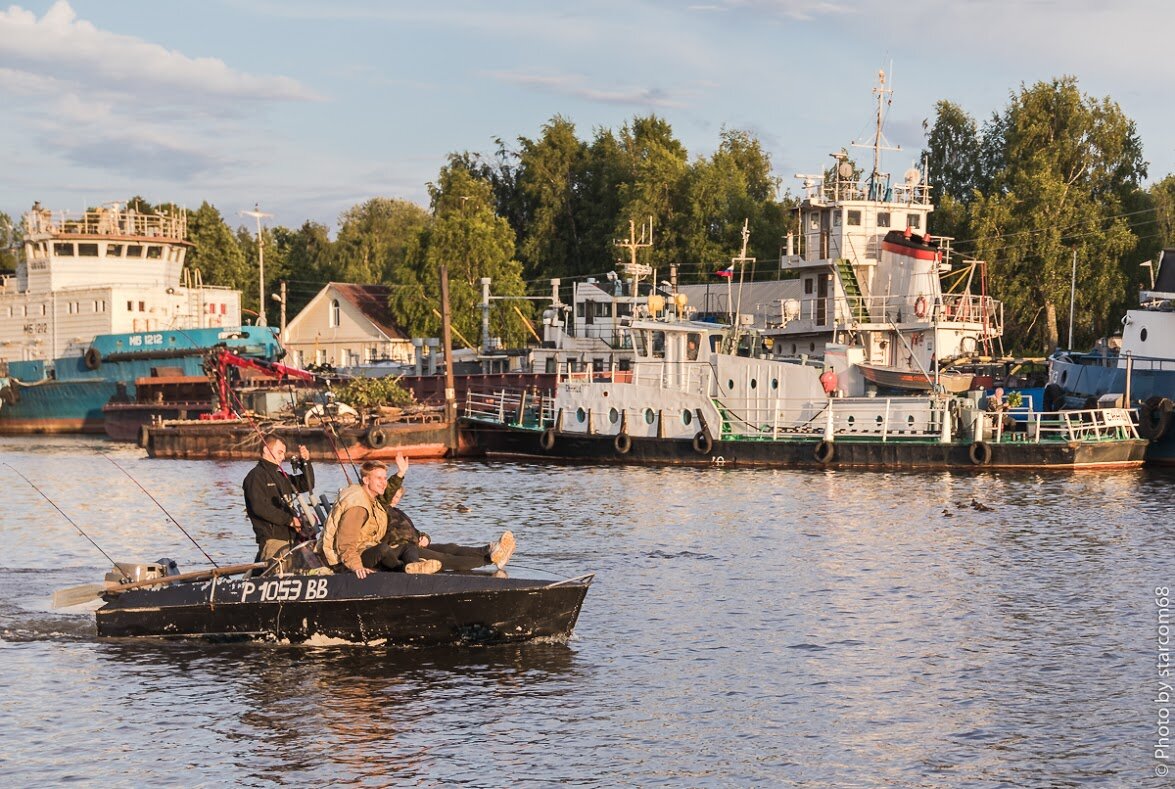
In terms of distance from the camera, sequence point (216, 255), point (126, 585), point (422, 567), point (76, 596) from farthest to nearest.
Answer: point (216, 255), point (76, 596), point (126, 585), point (422, 567)

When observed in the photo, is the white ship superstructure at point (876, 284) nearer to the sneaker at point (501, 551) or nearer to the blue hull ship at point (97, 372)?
the blue hull ship at point (97, 372)

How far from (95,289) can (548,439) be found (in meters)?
33.8

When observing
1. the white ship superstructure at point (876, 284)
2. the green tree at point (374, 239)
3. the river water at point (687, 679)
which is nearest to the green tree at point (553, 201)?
the green tree at point (374, 239)

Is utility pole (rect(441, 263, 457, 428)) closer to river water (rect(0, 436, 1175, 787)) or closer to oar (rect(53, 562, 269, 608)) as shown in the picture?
river water (rect(0, 436, 1175, 787))

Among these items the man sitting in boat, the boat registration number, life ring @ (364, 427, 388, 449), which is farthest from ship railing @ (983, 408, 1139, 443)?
the boat registration number

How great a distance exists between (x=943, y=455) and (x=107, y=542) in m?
25.1

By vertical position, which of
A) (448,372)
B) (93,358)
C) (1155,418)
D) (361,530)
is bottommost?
(361,530)

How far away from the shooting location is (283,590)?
17.8 m

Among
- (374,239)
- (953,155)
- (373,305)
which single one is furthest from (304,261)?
(953,155)

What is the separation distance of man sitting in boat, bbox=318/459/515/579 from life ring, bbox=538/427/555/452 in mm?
31191

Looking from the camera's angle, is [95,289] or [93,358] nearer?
[93,358]

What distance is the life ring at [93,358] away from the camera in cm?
6888

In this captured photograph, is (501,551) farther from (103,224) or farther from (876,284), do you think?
(103,224)

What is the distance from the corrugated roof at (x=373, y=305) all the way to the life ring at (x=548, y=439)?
39697mm
